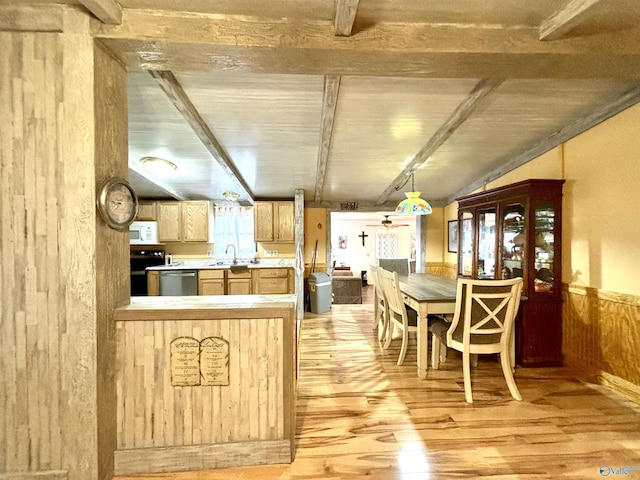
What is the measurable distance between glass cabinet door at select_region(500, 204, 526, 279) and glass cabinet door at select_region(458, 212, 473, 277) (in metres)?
0.70

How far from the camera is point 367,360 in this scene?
10.5ft

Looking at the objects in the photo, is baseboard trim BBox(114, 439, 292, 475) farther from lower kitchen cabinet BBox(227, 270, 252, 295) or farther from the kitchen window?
the kitchen window

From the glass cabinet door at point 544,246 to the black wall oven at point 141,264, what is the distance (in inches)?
216

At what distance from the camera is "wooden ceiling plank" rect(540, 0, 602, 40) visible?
1.43 meters

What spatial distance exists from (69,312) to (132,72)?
1.75m

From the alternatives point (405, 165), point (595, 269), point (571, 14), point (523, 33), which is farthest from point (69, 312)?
point (595, 269)

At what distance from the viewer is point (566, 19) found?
1490 mm

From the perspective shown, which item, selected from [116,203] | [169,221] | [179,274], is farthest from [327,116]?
[169,221]

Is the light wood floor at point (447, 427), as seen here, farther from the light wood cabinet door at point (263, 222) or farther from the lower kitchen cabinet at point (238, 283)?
the light wood cabinet door at point (263, 222)

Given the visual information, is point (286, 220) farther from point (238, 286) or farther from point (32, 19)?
point (32, 19)

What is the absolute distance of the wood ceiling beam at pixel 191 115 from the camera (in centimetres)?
218

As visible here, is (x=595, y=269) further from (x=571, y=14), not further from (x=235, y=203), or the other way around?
(x=235, y=203)

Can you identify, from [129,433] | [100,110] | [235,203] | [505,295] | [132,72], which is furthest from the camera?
[235,203]

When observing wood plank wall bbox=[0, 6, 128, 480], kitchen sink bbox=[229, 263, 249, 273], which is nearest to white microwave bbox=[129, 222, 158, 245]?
kitchen sink bbox=[229, 263, 249, 273]
